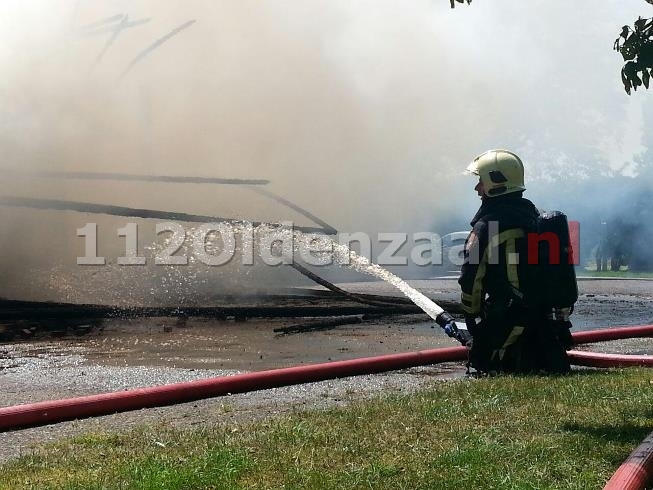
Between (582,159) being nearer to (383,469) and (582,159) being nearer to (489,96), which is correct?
(489,96)

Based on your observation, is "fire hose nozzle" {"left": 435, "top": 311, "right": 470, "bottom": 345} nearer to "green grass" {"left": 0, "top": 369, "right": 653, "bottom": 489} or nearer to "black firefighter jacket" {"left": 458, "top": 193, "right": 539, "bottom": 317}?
"black firefighter jacket" {"left": 458, "top": 193, "right": 539, "bottom": 317}

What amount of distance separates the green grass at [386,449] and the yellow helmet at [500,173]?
199 centimetres

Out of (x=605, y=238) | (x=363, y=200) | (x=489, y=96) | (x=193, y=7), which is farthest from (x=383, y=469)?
(x=605, y=238)

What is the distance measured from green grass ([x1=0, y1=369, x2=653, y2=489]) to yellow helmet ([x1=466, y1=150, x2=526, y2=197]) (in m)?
1.99

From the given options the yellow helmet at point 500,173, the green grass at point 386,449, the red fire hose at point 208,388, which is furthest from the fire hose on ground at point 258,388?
the yellow helmet at point 500,173

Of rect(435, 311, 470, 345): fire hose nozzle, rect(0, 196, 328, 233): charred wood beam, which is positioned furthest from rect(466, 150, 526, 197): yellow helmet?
rect(0, 196, 328, 233): charred wood beam

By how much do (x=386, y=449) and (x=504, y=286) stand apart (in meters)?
3.02

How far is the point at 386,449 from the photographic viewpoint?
4.50 m

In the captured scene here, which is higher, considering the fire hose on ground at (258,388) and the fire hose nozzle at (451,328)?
the fire hose nozzle at (451,328)

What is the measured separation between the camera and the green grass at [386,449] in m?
3.93

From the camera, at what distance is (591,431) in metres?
4.84

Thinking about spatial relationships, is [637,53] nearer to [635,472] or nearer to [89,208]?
[635,472]

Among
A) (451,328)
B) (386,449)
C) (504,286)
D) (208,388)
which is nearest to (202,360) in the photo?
(208,388)

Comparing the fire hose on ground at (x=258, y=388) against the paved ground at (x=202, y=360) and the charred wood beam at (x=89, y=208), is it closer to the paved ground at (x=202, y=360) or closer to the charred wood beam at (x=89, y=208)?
the paved ground at (x=202, y=360)
